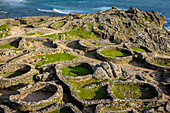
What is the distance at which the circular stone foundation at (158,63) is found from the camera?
83.4ft

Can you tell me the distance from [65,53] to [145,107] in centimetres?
1825

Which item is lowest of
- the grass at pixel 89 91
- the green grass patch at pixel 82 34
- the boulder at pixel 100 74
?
the grass at pixel 89 91

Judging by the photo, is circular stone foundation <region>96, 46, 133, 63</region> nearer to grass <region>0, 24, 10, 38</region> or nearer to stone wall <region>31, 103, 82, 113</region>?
stone wall <region>31, 103, 82, 113</region>

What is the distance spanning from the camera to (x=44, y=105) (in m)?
16.2

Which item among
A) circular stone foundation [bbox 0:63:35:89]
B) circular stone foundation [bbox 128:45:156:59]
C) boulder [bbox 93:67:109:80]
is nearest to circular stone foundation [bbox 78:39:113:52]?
circular stone foundation [bbox 128:45:156:59]

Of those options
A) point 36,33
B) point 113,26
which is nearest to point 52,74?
point 36,33

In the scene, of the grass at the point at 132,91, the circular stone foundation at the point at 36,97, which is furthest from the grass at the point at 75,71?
the grass at the point at 132,91

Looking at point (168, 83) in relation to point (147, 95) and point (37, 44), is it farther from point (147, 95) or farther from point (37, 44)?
point (37, 44)

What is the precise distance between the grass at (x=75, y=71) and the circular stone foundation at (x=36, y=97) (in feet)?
12.7

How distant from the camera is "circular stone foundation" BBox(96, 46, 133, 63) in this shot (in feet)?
91.6

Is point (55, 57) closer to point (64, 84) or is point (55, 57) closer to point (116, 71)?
point (64, 84)

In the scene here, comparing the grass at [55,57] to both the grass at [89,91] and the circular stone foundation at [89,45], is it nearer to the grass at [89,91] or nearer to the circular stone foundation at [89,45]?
the circular stone foundation at [89,45]

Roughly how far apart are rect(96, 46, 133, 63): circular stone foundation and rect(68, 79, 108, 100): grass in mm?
8393

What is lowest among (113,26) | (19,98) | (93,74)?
(19,98)
